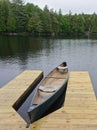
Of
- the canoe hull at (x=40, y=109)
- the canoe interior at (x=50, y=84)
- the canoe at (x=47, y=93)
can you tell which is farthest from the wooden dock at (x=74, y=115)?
the canoe interior at (x=50, y=84)

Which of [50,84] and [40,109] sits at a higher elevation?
[40,109]

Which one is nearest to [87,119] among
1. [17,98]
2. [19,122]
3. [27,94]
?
[19,122]

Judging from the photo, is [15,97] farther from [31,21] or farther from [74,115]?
[31,21]

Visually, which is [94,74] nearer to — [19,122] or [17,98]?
[17,98]

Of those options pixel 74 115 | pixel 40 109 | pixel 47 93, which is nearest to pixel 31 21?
pixel 47 93

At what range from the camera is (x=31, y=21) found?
75812mm

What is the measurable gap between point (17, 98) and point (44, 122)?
9.76 ft

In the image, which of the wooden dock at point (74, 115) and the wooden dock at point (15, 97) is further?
the wooden dock at point (15, 97)

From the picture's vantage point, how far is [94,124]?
891cm

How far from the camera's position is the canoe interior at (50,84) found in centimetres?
1151

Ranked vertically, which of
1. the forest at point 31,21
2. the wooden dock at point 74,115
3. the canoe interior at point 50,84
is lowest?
the wooden dock at point 74,115

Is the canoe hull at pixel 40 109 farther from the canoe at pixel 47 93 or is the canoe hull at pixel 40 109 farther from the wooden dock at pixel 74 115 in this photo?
the wooden dock at pixel 74 115

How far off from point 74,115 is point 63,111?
53 centimetres

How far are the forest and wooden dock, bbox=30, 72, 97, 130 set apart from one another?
207 ft
